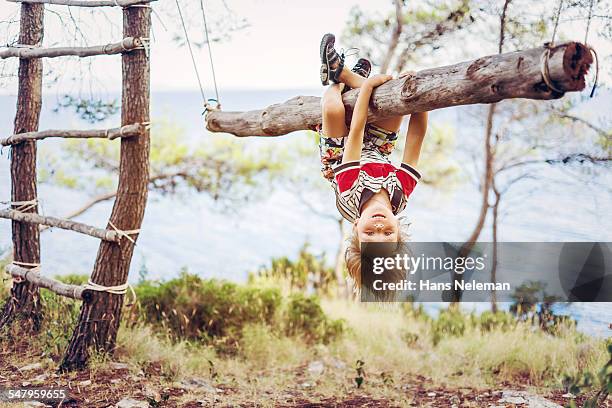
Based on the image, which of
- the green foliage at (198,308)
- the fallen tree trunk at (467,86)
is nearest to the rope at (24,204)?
the green foliage at (198,308)

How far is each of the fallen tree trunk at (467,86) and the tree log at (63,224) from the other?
103 cm

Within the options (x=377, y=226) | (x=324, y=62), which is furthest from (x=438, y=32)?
(x=377, y=226)

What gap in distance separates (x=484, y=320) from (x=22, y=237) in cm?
318

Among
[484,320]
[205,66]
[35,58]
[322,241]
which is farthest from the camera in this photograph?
[322,241]

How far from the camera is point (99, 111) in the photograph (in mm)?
4262

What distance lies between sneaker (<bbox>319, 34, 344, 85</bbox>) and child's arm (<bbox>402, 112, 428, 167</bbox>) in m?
0.31

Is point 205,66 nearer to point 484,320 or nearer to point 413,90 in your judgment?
point 484,320

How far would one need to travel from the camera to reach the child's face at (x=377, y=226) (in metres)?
2.25

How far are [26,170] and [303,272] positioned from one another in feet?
9.26

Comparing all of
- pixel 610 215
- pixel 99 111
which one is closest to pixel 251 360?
pixel 99 111

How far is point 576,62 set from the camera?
1.60 m

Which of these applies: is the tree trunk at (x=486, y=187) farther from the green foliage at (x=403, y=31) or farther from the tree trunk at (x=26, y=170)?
the tree trunk at (x=26, y=170)

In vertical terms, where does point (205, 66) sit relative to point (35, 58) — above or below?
above

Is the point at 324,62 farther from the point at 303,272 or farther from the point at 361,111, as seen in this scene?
the point at 303,272
